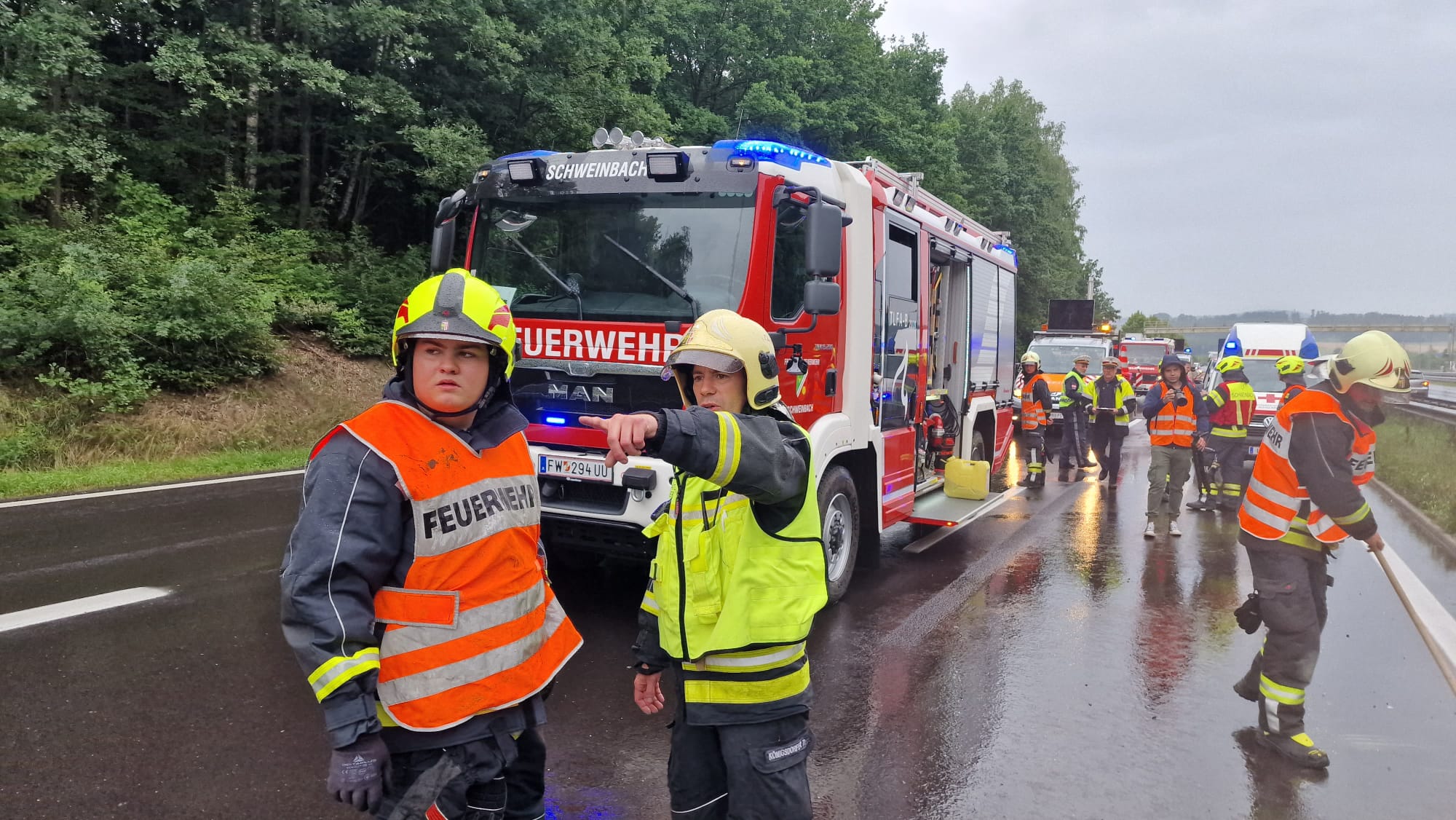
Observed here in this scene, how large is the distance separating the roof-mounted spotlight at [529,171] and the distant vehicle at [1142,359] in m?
23.7

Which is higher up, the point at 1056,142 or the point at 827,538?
A: the point at 1056,142

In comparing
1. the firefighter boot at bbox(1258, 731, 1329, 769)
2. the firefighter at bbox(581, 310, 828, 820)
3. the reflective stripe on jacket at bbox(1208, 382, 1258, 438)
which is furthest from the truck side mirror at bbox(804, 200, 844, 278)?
the reflective stripe on jacket at bbox(1208, 382, 1258, 438)

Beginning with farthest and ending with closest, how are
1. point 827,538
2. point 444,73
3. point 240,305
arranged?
point 444,73, point 240,305, point 827,538

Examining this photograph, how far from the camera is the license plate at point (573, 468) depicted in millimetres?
5359

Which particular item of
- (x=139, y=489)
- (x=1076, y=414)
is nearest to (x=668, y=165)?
(x=139, y=489)

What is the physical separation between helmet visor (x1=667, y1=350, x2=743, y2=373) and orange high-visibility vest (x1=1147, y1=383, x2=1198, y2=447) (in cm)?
816

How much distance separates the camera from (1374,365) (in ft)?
13.8

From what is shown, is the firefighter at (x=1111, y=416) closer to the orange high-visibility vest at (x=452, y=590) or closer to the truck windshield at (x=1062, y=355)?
the truck windshield at (x=1062, y=355)

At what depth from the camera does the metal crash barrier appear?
18.7 ft

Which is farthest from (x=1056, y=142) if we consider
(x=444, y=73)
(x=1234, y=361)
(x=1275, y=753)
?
(x=1275, y=753)

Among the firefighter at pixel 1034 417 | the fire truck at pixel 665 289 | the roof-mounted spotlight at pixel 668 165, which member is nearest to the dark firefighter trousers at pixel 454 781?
the fire truck at pixel 665 289

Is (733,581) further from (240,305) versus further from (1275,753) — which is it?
(240,305)

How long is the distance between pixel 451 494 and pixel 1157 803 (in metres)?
3.19

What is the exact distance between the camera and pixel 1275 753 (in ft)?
13.9
